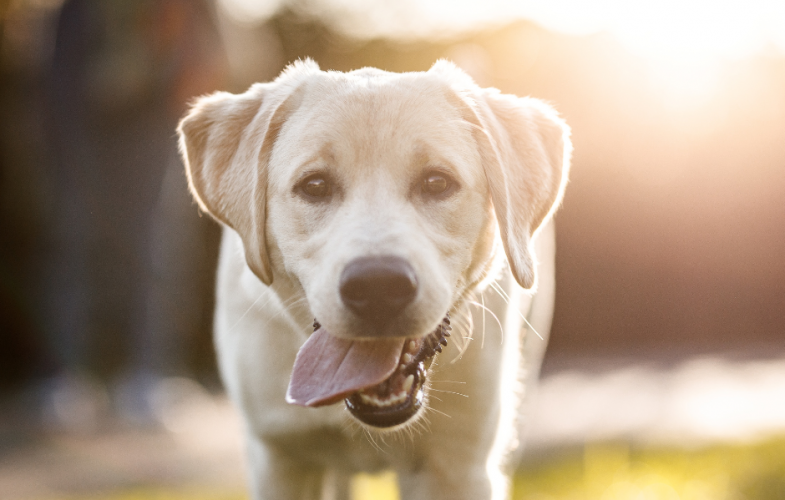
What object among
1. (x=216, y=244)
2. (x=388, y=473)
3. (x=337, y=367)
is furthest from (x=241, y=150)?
(x=216, y=244)

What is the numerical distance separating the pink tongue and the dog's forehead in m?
0.53

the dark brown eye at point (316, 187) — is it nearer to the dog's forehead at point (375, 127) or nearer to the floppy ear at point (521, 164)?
the dog's forehead at point (375, 127)

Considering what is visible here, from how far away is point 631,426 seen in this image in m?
5.89

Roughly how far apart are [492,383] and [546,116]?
3.12 feet

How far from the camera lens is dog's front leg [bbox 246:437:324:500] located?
2.98m

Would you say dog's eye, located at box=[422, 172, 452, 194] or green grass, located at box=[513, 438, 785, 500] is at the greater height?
dog's eye, located at box=[422, 172, 452, 194]

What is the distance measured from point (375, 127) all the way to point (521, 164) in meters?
0.55

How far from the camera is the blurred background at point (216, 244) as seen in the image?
4875mm

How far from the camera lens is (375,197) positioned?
2.46m

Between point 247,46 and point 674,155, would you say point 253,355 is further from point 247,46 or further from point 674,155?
point 674,155

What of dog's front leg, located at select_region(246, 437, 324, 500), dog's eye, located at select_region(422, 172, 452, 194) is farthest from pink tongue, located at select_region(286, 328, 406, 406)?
dog's front leg, located at select_region(246, 437, 324, 500)

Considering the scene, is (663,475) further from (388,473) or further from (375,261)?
(375,261)

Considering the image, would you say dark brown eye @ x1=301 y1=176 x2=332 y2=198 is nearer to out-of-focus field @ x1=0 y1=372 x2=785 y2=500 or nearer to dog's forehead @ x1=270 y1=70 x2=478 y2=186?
dog's forehead @ x1=270 y1=70 x2=478 y2=186

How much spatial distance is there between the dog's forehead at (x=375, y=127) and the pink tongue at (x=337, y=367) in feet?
1.75
